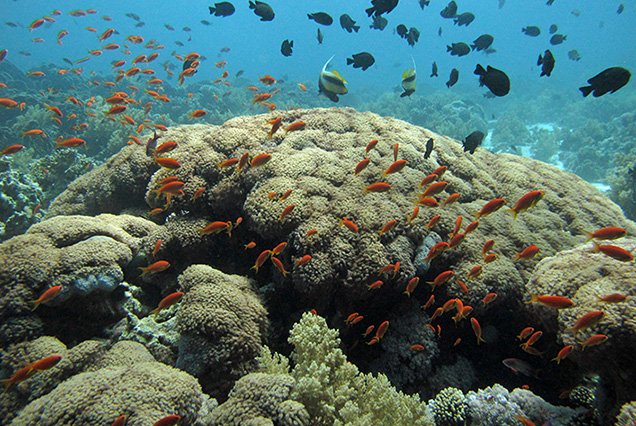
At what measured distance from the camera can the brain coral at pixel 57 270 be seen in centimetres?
332

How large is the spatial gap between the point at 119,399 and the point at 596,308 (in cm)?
439

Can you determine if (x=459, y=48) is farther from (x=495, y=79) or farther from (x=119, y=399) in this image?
(x=119, y=399)

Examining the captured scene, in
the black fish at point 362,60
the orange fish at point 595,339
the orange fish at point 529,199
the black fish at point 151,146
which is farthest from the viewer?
the black fish at point 362,60

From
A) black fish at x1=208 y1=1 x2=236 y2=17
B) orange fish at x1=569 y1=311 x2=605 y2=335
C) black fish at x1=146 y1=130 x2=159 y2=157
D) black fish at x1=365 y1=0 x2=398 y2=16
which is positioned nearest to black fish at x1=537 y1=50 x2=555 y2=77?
black fish at x1=365 y1=0 x2=398 y2=16

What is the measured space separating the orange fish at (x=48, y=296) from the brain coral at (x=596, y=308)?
528 cm

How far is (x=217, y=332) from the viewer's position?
Answer: 3.37m

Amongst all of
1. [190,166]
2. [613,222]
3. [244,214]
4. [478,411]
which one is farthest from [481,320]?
[190,166]

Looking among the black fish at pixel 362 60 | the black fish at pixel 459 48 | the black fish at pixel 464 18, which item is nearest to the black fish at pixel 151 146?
the black fish at pixel 362 60

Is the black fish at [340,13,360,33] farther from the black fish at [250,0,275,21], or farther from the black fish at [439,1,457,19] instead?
the black fish at [439,1,457,19]

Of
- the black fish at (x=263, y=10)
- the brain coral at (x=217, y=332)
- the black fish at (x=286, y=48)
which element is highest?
the black fish at (x=263, y=10)

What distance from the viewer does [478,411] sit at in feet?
11.3

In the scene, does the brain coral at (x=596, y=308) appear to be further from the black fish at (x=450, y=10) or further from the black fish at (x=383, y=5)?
the black fish at (x=450, y=10)

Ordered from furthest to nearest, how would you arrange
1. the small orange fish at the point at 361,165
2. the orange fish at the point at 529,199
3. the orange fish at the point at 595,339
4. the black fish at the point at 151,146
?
1. the black fish at the point at 151,146
2. the small orange fish at the point at 361,165
3. the orange fish at the point at 529,199
4. the orange fish at the point at 595,339

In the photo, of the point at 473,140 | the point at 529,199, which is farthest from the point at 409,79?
the point at 529,199
